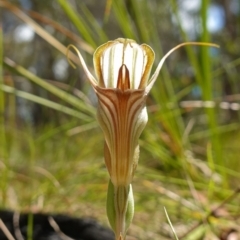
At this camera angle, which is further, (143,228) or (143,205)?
(143,205)

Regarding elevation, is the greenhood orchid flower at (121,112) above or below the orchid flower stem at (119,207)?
above

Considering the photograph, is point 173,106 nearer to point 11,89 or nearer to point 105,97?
point 11,89

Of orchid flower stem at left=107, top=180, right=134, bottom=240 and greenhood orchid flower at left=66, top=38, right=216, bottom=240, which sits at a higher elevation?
greenhood orchid flower at left=66, top=38, right=216, bottom=240

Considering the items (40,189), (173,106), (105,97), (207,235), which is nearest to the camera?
(105,97)

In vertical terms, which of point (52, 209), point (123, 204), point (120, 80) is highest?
point (120, 80)

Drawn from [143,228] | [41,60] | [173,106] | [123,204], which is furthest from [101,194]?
[41,60]

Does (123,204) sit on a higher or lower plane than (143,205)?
higher

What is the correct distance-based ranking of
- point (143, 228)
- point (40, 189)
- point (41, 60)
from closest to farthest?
point (143, 228), point (40, 189), point (41, 60)
